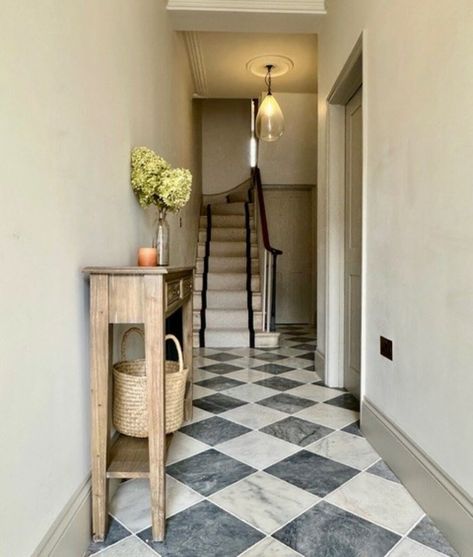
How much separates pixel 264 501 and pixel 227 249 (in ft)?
14.9

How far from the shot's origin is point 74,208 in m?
1.26

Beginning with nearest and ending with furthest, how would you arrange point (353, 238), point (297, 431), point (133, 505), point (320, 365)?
point (133, 505)
point (297, 431)
point (353, 238)
point (320, 365)

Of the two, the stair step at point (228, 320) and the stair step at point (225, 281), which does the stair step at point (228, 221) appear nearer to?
the stair step at point (225, 281)

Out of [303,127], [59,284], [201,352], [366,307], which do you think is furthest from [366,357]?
[303,127]

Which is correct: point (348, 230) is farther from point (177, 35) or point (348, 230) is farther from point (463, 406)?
point (177, 35)

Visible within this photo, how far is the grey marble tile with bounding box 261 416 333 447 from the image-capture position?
2.09 m

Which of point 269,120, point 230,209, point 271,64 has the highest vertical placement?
point 271,64

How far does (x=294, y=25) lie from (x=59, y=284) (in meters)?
3.19

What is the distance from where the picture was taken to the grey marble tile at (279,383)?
2988 millimetres

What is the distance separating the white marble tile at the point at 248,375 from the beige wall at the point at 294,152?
139 inches

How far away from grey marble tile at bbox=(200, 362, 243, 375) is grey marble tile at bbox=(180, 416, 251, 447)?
1.06m

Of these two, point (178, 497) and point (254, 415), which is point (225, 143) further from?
point (178, 497)

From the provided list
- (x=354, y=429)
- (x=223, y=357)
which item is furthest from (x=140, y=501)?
(x=223, y=357)

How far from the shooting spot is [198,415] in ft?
7.95
